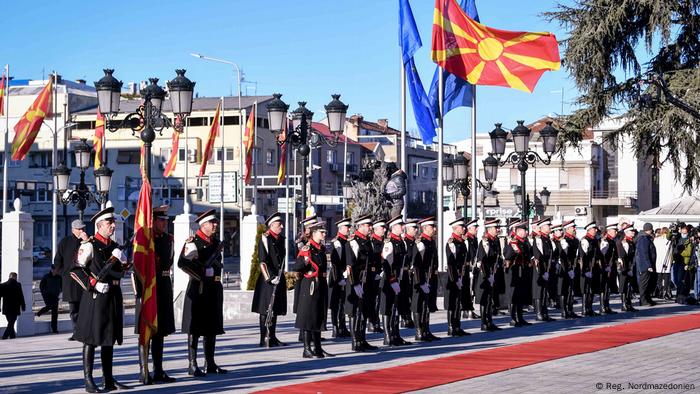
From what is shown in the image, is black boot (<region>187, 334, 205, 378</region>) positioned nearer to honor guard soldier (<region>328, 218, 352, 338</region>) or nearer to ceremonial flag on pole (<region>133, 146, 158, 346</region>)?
ceremonial flag on pole (<region>133, 146, 158, 346</region>)

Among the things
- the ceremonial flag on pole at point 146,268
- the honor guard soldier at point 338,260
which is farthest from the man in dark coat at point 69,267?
the ceremonial flag on pole at point 146,268

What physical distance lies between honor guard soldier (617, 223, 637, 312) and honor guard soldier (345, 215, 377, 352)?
32.7ft

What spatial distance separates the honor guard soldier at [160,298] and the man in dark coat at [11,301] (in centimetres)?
833

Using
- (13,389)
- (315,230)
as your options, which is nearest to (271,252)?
(315,230)

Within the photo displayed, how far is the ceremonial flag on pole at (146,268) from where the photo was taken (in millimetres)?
13156

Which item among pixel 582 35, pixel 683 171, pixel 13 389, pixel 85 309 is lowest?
pixel 13 389

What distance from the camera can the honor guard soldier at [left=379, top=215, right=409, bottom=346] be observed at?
17.5 metres

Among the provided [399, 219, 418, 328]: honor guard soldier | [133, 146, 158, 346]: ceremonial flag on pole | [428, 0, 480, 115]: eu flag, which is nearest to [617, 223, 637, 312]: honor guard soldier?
[428, 0, 480, 115]: eu flag

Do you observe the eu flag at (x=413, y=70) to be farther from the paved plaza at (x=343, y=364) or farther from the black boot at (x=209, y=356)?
the black boot at (x=209, y=356)

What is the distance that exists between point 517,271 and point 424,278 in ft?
11.8

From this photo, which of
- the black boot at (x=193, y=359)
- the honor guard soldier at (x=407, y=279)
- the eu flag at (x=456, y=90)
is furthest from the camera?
the eu flag at (x=456, y=90)

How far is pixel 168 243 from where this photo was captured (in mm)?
13961

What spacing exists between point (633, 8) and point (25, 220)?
1822 cm

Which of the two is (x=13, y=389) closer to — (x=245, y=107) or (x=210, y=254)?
(x=210, y=254)
